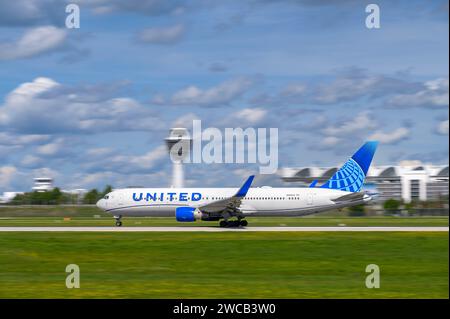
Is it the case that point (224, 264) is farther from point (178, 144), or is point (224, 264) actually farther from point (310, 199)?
point (178, 144)

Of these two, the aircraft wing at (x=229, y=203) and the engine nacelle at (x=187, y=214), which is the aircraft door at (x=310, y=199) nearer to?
the aircraft wing at (x=229, y=203)

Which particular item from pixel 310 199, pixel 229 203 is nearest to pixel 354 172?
pixel 310 199

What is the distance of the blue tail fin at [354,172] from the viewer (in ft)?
211

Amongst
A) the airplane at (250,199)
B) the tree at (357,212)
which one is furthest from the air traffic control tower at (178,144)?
the airplane at (250,199)

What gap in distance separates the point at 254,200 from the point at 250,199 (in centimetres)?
37

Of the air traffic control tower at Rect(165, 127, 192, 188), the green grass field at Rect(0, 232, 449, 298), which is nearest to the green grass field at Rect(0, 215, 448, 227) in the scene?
the green grass field at Rect(0, 232, 449, 298)

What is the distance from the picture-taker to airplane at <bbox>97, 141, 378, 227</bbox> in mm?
61969

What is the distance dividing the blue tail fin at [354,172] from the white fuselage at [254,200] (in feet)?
4.66

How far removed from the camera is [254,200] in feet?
204

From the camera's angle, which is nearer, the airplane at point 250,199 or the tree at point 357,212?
the airplane at point 250,199

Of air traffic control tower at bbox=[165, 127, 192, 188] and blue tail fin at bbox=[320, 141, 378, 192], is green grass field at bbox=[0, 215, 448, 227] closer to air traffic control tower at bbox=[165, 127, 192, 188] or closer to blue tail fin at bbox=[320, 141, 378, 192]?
blue tail fin at bbox=[320, 141, 378, 192]
